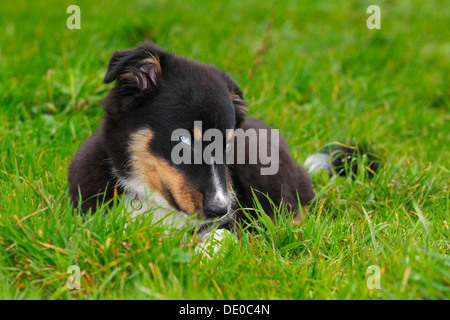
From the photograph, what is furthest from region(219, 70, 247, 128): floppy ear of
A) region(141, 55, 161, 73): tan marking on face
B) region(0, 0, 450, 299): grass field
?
region(0, 0, 450, 299): grass field

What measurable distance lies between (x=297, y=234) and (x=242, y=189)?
0.83 meters

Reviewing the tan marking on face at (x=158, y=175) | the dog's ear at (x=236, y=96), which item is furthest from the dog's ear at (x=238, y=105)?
the tan marking on face at (x=158, y=175)

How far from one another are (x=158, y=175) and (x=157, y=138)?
249mm

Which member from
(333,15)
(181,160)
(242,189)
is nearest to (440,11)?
(333,15)

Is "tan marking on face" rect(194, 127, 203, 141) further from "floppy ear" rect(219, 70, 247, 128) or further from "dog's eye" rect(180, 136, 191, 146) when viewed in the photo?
"floppy ear" rect(219, 70, 247, 128)

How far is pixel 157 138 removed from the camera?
3.27 meters

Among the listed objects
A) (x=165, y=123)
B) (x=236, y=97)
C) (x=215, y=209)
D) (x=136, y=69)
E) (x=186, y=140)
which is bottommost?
(x=215, y=209)

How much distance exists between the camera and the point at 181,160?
10.6 ft

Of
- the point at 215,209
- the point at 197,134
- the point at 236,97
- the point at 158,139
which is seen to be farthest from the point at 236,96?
the point at 215,209

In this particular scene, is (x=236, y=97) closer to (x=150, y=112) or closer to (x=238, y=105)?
(x=238, y=105)

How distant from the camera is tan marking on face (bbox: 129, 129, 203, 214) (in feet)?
10.4

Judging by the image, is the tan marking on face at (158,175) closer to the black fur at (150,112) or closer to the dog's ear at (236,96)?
the black fur at (150,112)
